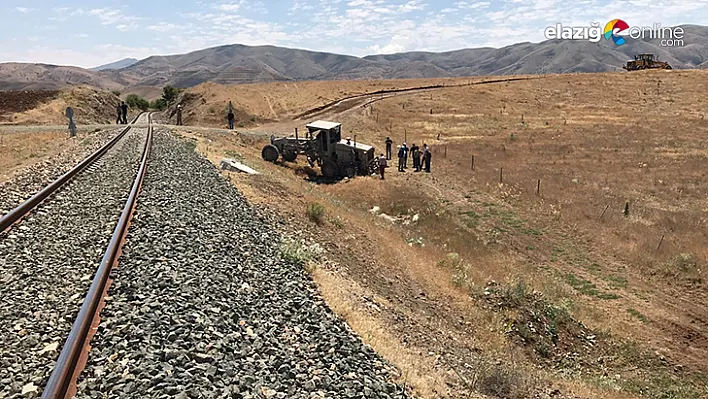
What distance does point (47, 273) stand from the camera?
7.21 metres

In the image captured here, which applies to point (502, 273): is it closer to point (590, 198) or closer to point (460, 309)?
point (460, 309)

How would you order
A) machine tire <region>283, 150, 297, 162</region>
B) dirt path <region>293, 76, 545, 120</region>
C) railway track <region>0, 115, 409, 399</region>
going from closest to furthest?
railway track <region>0, 115, 409, 399</region> → machine tire <region>283, 150, 297, 162</region> → dirt path <region>293, 76, 545, 120</region>

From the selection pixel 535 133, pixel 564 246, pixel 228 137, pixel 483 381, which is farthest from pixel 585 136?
pixel 483 381

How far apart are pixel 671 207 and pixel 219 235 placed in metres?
21.0

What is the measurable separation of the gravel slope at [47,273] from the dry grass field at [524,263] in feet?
12.9

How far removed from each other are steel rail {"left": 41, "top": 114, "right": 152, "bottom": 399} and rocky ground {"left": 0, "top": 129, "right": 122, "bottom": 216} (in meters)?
4.12

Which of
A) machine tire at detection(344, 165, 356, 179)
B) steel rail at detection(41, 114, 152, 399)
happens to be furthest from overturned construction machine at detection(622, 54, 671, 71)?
steel rail at detection(41, 114, 152, 399)

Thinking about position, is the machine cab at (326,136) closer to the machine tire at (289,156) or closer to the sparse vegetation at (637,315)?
the machine tire at (289,156)

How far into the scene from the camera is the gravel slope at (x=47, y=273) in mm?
5059

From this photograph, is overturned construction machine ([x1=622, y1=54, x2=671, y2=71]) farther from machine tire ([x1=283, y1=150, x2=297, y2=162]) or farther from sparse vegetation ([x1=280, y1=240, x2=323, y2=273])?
sparse vegetation ([x1=280, y1=240, x2=323, y2=273])

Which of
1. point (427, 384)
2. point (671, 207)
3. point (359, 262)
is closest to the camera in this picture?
point (427, 384)

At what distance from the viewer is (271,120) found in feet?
159

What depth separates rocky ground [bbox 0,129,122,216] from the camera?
11853mm

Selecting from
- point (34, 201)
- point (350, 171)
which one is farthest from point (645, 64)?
point (34, 201)
